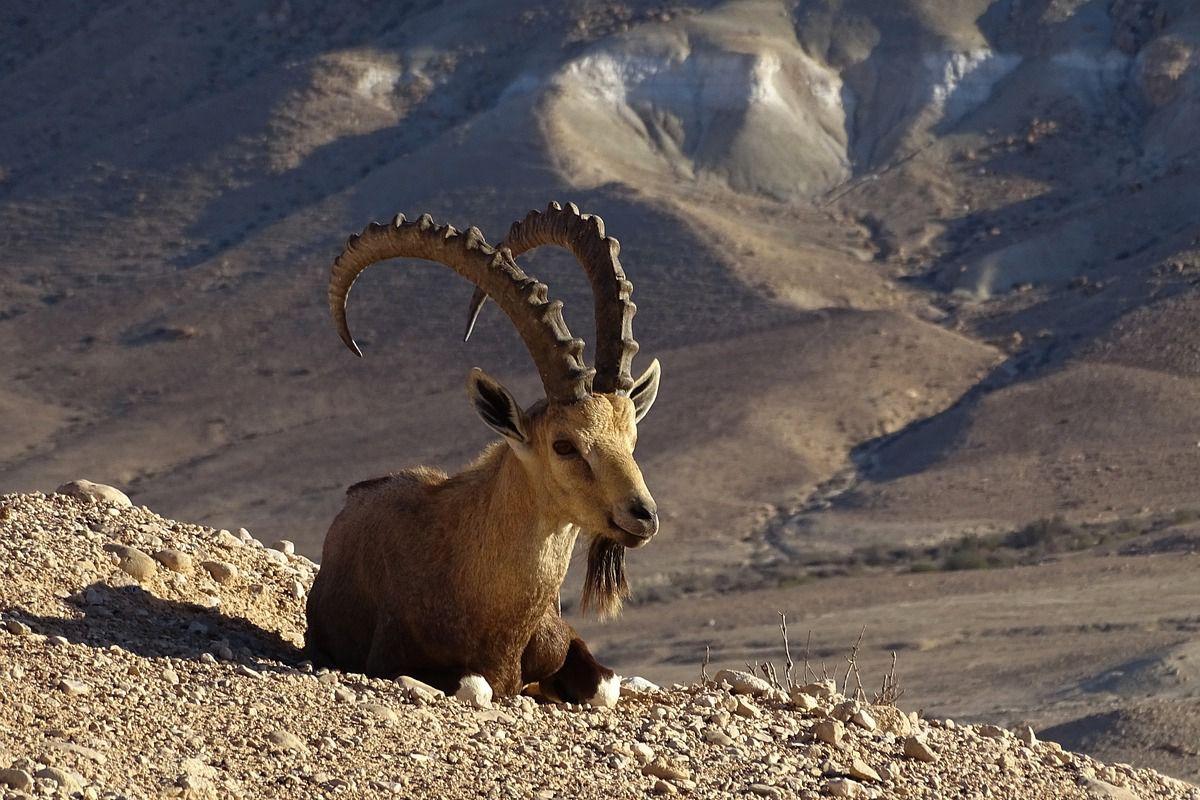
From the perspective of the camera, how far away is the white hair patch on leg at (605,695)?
9.91 metres

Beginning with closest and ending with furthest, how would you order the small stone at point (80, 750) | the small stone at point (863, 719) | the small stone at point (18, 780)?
the small stone at point (18, 780)
the small stone at point (80, 750)
the small stone at point (863, 719)

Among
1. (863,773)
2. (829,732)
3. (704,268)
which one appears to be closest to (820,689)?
(829,732)

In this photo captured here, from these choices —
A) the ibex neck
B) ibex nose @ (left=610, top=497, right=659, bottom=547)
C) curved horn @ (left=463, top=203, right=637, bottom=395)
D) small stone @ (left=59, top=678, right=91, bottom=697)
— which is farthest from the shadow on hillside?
curved horn @ (left=463, top=203, right=637, bottom=395)

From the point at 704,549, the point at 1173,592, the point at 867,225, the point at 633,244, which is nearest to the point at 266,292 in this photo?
the point at 633,244

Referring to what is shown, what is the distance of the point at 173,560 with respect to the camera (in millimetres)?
11359

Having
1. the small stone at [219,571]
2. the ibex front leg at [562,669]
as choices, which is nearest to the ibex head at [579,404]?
the ibex front leg at [562,669]

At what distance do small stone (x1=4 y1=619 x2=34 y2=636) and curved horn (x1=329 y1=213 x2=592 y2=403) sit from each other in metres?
2.14

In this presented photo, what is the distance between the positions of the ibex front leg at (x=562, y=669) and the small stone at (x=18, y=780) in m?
3.54

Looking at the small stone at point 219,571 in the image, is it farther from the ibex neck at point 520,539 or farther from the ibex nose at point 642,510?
the ibex nose at point 642,510

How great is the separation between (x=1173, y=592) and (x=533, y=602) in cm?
2978

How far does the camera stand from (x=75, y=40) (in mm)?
94062

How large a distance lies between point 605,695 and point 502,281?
86.7 inches

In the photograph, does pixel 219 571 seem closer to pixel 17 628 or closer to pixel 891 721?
pixel 17 628

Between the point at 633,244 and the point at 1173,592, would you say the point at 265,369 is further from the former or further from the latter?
the point at 1173,592
